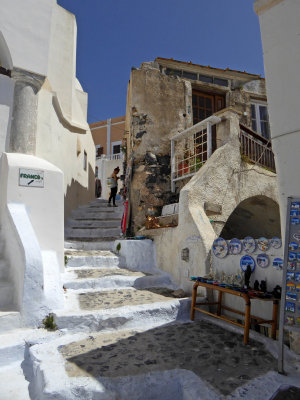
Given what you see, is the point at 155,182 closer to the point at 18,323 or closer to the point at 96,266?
the point at 96,266

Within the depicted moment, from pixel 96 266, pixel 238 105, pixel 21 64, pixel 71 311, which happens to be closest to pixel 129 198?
pixel 96 266

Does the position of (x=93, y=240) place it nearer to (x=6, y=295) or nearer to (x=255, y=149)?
(x=6, y=295)

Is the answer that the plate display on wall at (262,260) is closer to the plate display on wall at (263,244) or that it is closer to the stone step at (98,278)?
the plate display on wall at (263,244)

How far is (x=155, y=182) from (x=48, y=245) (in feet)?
14.8

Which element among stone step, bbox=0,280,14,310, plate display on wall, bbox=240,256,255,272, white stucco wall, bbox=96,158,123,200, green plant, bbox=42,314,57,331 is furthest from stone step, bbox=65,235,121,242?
white stucco wall, bbox=96,158,123,200

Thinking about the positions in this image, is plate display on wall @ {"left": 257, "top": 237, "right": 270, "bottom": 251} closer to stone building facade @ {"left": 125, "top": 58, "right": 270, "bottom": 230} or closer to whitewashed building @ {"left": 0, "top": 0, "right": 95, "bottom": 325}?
whitewashed building @ {"left": 0, "top": 0, "right": 95, "bottom": 325}

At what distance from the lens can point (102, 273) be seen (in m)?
6.05

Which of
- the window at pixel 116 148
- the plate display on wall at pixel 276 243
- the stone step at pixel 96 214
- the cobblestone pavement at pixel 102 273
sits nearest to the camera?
the plate display on wall at pixel 276 243

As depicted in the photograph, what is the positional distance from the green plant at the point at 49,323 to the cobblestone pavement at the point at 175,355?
0.51 meters

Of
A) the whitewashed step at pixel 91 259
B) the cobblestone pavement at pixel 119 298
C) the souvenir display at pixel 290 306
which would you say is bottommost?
the cobblestone pavement at pixel 119 298

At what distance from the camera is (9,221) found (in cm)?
490

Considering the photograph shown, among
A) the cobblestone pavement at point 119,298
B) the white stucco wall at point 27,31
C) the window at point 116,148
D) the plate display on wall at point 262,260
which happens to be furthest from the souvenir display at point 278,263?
the window at point 116,148

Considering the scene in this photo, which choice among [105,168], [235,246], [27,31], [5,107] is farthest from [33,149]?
[105,168]

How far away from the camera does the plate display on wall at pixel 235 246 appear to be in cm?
466
